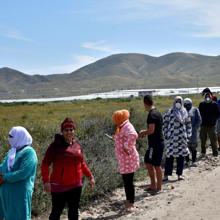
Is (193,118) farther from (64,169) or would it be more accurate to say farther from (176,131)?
(64,169)

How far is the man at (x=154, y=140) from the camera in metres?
10.1

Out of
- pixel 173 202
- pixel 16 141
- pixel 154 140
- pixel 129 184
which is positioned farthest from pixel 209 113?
pixel 16 141

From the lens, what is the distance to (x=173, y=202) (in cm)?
952

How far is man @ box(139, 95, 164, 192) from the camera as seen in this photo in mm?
10070

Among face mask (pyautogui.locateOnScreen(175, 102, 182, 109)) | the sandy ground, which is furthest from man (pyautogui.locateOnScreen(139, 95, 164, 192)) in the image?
face mask (pyautogui.locateOnScreen(175, 102, 182, 109))

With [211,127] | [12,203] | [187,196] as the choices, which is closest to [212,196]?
[187,196]

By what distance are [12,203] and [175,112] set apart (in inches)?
249

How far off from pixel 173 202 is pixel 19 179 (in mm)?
4193

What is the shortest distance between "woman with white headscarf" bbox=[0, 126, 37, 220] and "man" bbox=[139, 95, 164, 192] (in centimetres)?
417

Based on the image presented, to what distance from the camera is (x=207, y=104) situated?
1566 cm

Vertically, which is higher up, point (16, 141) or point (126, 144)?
point (16, 141)

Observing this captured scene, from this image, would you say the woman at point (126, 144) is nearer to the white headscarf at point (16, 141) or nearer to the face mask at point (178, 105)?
the face mask at point (178, 105)

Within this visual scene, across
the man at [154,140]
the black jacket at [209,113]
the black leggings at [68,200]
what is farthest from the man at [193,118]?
the black leggings at [68,200]

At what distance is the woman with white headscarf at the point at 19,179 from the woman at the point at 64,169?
3.24ft
